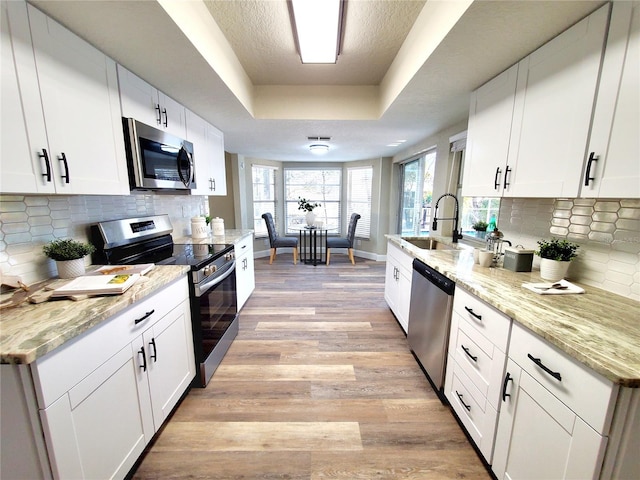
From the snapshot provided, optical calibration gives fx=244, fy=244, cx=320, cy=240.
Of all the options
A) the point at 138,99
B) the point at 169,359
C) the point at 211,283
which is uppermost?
the point at 138,99

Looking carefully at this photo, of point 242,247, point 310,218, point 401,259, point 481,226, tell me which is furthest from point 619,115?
point 310,218

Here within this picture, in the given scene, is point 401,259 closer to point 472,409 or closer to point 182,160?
point 472,409

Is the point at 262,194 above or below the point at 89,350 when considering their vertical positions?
above

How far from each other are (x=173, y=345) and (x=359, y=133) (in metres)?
2.93

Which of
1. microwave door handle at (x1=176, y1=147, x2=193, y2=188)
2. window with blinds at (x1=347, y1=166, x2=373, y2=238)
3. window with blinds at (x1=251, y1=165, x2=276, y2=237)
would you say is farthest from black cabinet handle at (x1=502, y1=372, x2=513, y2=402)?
window with blinds at (x1=251, y1=165, x2=276, y2=237)

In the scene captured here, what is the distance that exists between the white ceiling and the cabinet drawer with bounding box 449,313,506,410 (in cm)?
152

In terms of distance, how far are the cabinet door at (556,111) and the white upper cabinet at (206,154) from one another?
8.49 ft

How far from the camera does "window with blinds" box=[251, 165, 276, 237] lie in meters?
5.39

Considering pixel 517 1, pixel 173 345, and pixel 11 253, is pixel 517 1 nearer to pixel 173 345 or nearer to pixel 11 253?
pixel 173 345

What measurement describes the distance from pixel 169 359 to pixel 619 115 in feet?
8.06

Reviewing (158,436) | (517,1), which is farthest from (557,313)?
(158,436)

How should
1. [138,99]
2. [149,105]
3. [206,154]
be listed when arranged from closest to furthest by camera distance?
[138,99] < [149,105] < [206,154]

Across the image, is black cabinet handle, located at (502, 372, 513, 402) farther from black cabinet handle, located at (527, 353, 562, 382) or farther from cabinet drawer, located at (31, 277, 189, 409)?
cabinet drawer, located at (31, 277, 189, 409)

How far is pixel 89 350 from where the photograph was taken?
36.9 inches
